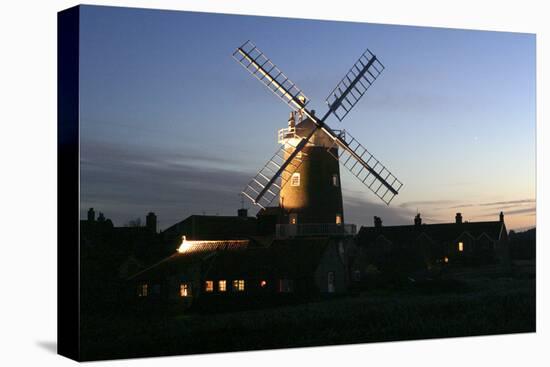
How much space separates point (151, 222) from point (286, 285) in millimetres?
3618

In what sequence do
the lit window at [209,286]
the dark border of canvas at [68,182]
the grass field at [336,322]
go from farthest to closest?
the lit window at [209,286]
the grass field at [336,322]
the dark border of canvas at [68,182]

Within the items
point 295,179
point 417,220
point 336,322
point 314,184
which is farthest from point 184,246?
point 417,220

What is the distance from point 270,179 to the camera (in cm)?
2477

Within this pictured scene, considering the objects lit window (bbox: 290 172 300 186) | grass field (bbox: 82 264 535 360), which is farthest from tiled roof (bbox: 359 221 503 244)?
A: lit window (bbox: 290 172 300 186)

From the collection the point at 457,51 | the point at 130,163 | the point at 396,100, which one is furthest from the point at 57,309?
the point at 457,51

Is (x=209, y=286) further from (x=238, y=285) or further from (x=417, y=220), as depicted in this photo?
(x=417, y=220)

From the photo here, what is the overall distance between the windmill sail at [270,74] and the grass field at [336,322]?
179 inches

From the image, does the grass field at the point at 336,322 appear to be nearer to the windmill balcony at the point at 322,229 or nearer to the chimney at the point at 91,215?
the windmill balcony at the point at 322,229

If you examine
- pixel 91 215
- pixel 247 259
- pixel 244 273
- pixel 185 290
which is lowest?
pixel 185 290

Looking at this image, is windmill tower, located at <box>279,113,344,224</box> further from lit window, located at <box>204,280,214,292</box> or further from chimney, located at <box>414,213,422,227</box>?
lit window, located at <box>204,280,214,292</box>

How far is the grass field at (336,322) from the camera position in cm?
2264

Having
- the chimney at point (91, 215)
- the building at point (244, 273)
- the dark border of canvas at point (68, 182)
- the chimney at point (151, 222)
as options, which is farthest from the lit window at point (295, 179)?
the dark border of canvas at point (68, 182)

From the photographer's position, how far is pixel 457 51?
26562 millimetres

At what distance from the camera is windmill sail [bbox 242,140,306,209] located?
2430cm
